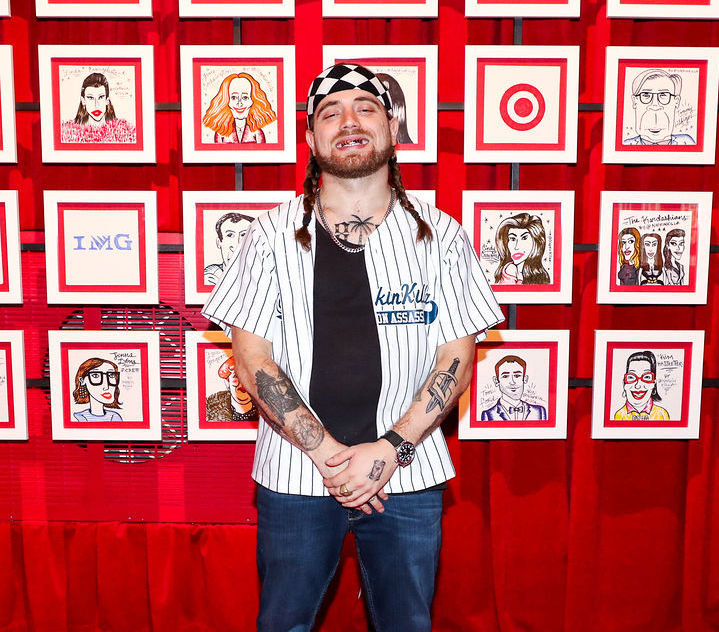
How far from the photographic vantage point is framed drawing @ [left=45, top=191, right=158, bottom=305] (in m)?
2.14

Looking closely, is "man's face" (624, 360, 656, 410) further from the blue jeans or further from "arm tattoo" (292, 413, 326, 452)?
"arm tattoo" (292, 413, 326, 452)

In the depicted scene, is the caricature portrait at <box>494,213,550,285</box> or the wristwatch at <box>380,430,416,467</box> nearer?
the wristwatch at <box>380,430,416,467</box>

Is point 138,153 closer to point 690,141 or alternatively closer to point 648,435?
point 690,141

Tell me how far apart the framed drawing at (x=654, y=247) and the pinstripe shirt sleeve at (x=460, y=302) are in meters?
0.79

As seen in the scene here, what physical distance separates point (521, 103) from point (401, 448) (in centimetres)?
124

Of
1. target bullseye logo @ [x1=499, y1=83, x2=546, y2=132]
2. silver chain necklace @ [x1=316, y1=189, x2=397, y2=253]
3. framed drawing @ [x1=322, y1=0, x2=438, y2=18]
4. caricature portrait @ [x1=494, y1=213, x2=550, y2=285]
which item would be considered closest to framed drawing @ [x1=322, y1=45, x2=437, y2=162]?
framed drawing @ [x1=322, y1=0, x2=438, y2=18]

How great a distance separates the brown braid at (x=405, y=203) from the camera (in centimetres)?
154

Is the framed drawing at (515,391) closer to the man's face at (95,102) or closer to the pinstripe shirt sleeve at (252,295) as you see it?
the pinstripe shirt sleeve at (252,295)

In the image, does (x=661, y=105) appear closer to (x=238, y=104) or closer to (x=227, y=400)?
(x=238, y=104)

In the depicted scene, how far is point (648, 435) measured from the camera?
2240mm

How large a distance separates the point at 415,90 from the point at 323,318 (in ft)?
3.21

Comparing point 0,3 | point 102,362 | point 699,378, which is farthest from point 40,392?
point 699,378

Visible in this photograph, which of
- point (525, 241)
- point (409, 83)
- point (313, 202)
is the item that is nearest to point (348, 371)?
point (313, 202)

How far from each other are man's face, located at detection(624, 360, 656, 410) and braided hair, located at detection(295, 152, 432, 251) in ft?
3.51
